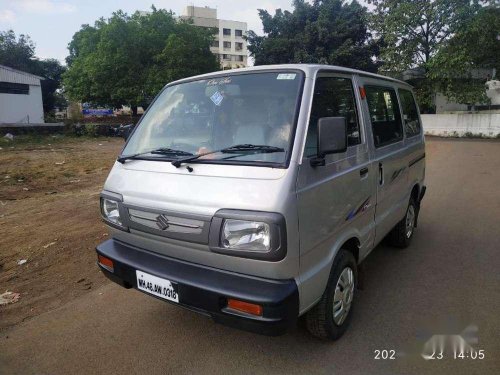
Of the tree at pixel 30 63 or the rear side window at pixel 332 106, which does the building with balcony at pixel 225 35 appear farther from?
the rear side window at pixel 332 106

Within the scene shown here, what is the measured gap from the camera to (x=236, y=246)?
88.4 inches

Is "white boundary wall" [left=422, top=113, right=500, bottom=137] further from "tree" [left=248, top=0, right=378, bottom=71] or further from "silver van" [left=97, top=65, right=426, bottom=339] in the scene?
"silver van" [left=97, top=65, right=426, bottom=339]

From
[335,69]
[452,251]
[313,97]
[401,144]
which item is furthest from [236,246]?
[452,251]

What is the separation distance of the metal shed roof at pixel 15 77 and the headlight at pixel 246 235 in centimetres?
2920

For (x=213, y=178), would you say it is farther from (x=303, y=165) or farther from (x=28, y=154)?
(x=28, y=154)

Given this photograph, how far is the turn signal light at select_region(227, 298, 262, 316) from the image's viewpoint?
2168 mm

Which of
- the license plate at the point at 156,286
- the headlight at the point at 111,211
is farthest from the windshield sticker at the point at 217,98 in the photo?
the license plate at the point at 156,286

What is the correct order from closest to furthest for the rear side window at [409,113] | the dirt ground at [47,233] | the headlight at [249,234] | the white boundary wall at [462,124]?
1. the headlight at [249,234]
2. the dirt ground at [47,233]
3. the rear side window at [409,113]
4. the white boundary wall at [462,124]

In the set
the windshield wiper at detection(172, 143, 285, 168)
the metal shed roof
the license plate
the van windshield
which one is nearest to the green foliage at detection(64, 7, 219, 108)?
the metal shed roof

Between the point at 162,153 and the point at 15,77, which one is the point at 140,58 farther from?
the point at 162,153

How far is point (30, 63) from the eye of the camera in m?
41.5

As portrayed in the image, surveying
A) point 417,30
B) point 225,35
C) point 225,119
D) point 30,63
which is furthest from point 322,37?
point 225,35

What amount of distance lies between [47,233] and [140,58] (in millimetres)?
26286

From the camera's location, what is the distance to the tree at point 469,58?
17.7 metres
